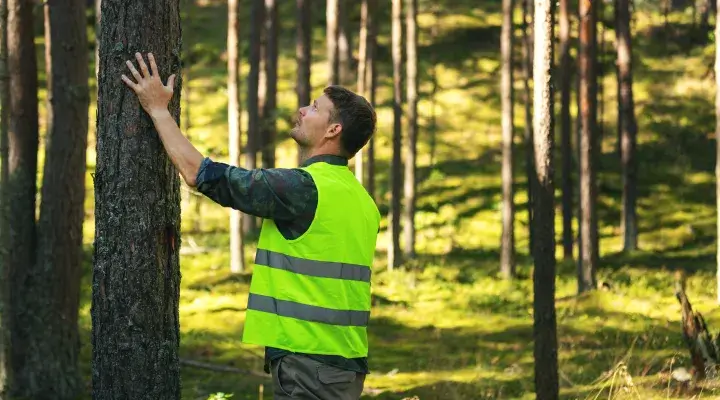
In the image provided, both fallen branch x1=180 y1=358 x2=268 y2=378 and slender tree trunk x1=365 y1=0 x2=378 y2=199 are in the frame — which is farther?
slender tree trunk x1=365 y1=0 x2=378 y2=199

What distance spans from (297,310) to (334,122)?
3.24ft

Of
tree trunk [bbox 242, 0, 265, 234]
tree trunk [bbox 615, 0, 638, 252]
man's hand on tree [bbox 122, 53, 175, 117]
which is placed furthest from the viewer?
tree trunk [bbox 615, 0, 638, 252]

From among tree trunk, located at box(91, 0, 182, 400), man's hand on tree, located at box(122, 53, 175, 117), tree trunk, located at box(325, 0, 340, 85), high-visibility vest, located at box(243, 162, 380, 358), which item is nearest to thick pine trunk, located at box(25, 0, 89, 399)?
tree trunk, located at box(91, 0, 182, 400)

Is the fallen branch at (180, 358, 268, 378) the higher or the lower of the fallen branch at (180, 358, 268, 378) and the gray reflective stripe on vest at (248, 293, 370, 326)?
the lower

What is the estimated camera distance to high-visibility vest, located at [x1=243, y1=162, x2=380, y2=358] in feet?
17.1

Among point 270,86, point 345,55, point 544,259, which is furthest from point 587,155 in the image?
point 345,55

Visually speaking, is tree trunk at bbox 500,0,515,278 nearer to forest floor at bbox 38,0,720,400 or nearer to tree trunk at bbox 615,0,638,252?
forest floor at bbox 38,0,720,400

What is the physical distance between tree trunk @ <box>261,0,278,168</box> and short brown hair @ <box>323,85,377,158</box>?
76.9 feet

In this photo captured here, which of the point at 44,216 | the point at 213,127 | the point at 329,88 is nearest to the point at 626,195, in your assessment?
the point at 213,127

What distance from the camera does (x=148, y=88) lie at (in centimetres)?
541

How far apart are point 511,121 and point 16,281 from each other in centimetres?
1741

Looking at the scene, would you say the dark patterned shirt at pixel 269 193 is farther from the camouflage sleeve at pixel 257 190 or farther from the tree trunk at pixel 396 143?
the tree trunk at pixel 396 143

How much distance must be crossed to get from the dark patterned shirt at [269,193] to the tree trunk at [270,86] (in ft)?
78.1

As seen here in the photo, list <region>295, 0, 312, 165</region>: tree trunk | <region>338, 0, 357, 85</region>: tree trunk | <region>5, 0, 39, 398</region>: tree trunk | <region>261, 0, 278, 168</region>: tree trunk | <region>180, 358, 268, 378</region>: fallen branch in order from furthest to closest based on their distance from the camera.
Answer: <region>338, 0, 357, 85</region>: tree trunk
<region>261, 0, 278, 168</region>: tree trunk
<region>295, 0, 312, 165</region>: tree trunk
<region>180, 358, 268, 378</region>: fallen branch
<region>5, 0, 39, 398</region>: tree trunk
